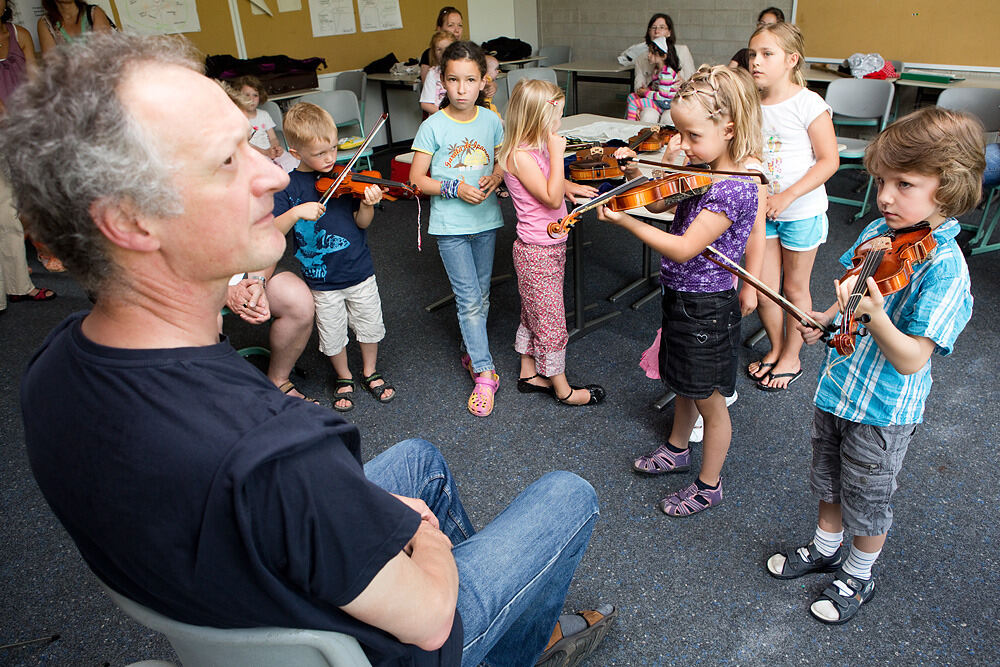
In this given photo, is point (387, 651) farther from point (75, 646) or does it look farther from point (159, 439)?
point (75, 646)

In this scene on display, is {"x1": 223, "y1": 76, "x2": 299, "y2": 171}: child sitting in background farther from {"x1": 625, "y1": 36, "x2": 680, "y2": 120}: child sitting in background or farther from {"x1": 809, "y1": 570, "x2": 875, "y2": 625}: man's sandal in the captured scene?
{"x1": 809, "y1": 570, "x2": 875, "y2": 625}: man's sandal

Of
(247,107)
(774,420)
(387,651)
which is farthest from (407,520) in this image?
(247,107)

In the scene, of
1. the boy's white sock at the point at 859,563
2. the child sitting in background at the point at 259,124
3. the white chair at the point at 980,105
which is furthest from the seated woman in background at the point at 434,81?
the boy's white sock at the point at 859,563

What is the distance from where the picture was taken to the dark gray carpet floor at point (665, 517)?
1.62 metres

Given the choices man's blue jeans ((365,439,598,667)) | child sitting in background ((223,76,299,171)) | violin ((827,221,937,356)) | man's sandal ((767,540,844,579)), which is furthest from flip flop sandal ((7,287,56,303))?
violin ((827,221,937,356))

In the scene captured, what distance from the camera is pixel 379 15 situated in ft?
21.0

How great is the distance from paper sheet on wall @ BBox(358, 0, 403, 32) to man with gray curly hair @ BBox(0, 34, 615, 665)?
6127mm

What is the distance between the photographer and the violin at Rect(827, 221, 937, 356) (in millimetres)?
1288

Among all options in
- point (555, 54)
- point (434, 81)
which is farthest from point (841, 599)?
point (555, 54)

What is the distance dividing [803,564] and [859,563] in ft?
0.50

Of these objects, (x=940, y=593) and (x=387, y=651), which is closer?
(x=387, y=651)

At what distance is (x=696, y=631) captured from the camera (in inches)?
64.3

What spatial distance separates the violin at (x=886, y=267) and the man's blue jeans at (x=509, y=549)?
23.9 inches

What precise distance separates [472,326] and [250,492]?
1.95 meters
